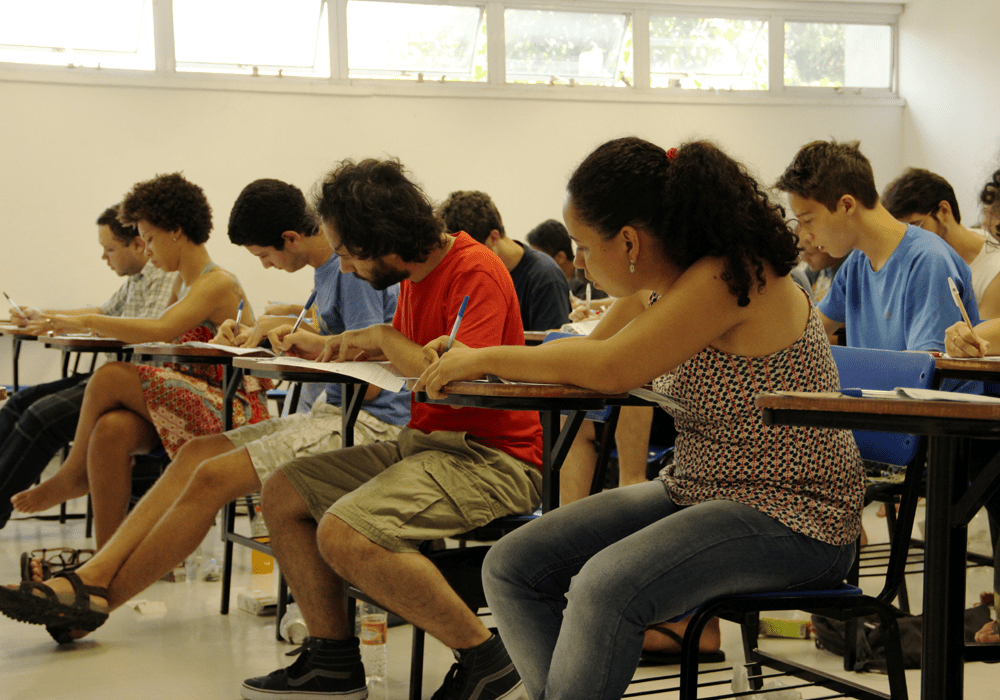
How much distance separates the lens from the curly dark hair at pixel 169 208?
3.14m

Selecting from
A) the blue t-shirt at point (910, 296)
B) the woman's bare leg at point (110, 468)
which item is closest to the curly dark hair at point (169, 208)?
the woman's bare leg at point (110, 468)

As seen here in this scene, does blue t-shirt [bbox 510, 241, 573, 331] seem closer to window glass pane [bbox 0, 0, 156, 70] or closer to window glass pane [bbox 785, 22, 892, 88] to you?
window glass pane [bbox 0, 0, 156, 70]

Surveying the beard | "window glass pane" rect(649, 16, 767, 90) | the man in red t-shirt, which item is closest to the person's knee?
the man in red t-shirt

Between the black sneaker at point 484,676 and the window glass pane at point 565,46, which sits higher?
the window glass pane at point 565,46

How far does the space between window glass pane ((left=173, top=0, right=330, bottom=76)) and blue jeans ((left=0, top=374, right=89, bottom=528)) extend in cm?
355

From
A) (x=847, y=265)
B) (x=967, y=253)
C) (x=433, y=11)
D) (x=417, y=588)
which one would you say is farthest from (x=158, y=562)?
(x=433, y=11)

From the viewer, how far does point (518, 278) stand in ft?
13.1

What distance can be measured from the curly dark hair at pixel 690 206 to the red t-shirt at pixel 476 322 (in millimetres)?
442

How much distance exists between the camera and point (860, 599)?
1311 mm

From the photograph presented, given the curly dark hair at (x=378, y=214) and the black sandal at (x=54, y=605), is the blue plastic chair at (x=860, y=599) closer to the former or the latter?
the curly dark hair at (x=378, y=214)

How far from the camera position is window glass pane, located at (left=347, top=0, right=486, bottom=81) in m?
6.69

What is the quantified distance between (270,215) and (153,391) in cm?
61

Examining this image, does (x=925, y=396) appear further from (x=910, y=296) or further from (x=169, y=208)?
(x=169, y=208)

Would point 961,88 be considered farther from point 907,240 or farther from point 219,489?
point 219,489
